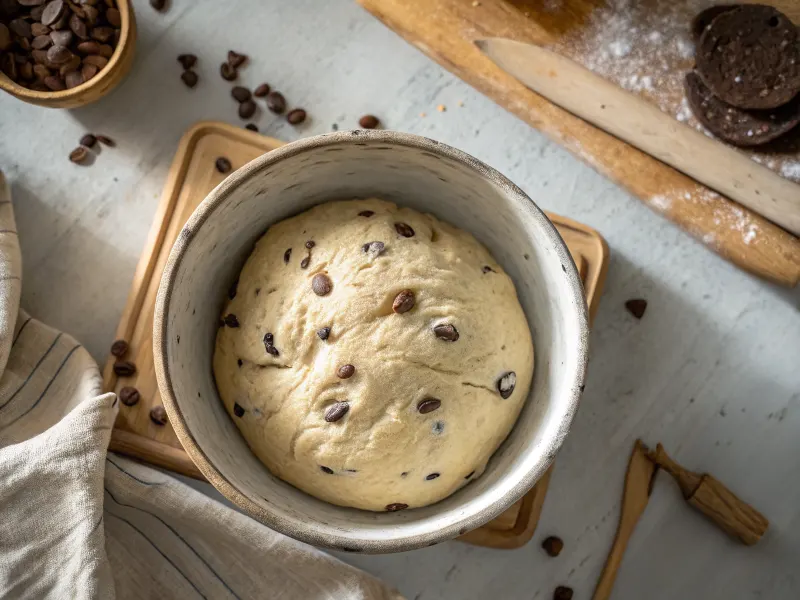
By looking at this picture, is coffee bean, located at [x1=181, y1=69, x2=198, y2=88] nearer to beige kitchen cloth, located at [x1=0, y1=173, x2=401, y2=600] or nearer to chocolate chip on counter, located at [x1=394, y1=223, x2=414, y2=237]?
beige kitchen cloth, located at [x1=0, y1=173, x2=401, y2=600]

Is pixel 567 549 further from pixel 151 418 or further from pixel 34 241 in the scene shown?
pixel 34 241

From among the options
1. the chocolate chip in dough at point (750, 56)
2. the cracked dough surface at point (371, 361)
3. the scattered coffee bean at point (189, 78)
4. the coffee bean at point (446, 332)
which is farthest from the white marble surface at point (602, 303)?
the coffee bean at point (446, 332)

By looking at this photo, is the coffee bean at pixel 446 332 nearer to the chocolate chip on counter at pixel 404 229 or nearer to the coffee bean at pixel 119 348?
the chocolate chip on counter at pixel 404 229

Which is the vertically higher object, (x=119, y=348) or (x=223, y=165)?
(x=223, y=165)

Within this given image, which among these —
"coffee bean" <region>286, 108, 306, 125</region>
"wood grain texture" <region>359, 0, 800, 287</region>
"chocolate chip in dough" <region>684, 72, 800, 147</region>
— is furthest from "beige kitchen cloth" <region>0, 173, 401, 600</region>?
"chocolate chip in dough" <region>684, 72, 800, 147</region>

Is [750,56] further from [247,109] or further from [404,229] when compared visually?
[247,109]

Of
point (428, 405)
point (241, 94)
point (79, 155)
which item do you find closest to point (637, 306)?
point (428, 405)
